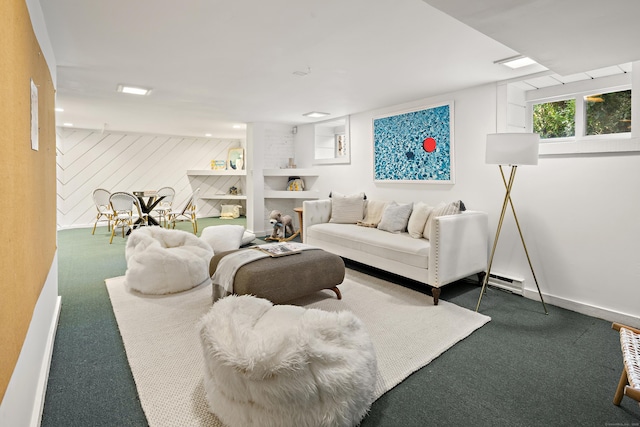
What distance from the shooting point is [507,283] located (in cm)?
361

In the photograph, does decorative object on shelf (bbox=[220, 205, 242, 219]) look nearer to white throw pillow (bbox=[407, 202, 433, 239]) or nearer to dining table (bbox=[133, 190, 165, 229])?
dining table (bbox=[133, 190, 165, 229])

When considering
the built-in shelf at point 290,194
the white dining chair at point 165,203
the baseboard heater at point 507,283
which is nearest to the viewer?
the baseboard heater at point 507,283

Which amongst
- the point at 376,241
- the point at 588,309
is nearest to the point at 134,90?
the point at 376,241

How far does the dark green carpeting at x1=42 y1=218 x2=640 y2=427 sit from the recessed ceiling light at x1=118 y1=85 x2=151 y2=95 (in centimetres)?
256

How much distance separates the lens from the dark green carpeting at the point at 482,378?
5.63 ft

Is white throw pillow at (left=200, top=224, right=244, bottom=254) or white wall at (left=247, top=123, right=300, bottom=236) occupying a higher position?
white wall at (left=247, top=123, right=300, bottom=236)

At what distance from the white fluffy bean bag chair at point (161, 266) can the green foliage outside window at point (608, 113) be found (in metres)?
4.19

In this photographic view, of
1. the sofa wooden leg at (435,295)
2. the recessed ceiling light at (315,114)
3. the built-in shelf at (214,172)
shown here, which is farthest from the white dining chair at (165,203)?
the sofa wooden leg at (435,295)

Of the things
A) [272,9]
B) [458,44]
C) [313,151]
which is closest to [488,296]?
[458,44]

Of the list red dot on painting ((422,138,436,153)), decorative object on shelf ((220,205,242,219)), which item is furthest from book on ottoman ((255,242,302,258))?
decorative object on shelf ((220,205,242,219))

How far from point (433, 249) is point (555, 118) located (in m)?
1.97

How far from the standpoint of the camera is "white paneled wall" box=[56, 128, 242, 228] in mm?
7664

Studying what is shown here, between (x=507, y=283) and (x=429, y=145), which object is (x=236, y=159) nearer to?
(x=429, y=145)

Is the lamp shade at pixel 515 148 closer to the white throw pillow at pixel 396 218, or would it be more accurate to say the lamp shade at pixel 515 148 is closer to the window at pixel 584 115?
the window at pixel 584 115
